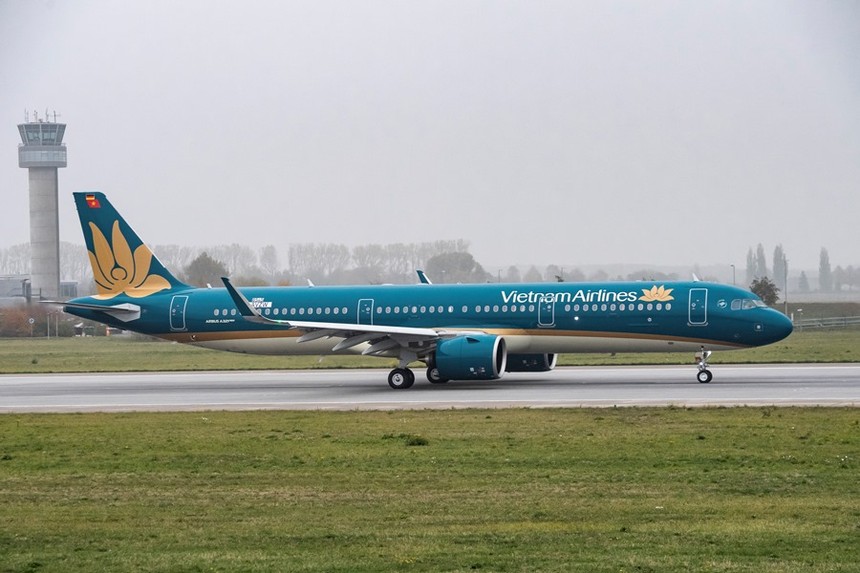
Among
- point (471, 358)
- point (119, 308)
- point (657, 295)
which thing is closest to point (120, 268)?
point (119, 308)

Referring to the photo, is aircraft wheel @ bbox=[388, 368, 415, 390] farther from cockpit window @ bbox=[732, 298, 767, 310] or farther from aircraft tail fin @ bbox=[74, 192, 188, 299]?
aircraft tail fin @ bbox=[74, 192, 188, 299]

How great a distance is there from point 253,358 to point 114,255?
16.6 metres

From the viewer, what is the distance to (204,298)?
44.9 m

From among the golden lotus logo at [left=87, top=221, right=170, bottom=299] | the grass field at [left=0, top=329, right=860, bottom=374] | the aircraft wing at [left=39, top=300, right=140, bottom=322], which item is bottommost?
the grass field at [left=0, top=329, right=860, bottom=374]

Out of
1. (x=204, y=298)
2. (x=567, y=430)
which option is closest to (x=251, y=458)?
(x=567, y=430)

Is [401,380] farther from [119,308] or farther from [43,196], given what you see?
[43,196]

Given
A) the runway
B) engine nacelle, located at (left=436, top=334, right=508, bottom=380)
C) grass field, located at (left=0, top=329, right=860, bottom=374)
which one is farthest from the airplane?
grass field, located at (left=0, top=329, right=860, bottom=374)

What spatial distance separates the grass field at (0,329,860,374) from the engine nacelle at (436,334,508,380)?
1424 cm

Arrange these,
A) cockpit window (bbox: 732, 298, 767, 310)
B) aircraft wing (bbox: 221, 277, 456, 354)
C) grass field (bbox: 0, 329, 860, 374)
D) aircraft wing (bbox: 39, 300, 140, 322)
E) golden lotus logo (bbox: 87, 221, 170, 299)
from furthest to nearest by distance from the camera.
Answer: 1. grass field (bbox: 0, 329, 860, 374)
2. golden lotus logo (bbox: 87, 221, 170, 299)
3. aircraft wing (bbox: 39, 300, 140, 322)
4. cockpit window (bbox: 732, 298, 767, 310)
5. aircraft wing (bbox: 221, 277, 456, 354)

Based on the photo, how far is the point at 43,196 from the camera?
16062cm

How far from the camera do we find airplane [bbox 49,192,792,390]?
38469 mm

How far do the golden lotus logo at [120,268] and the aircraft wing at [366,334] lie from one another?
808 centimetres

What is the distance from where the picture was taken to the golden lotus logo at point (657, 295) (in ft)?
128

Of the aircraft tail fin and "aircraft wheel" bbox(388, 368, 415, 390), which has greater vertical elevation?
the aircraft tail fin
